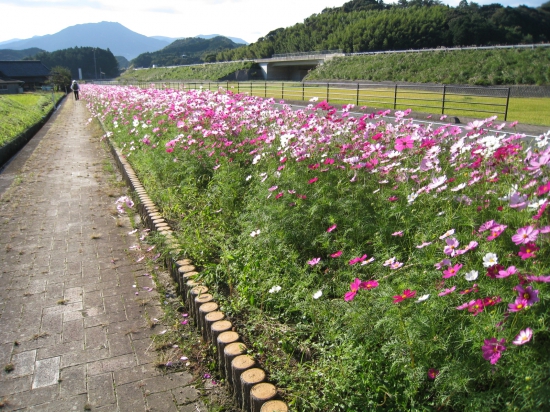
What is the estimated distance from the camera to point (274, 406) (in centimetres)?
212

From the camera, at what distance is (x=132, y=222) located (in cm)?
554

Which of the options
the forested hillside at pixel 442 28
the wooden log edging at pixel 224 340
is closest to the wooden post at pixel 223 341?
the wooden log edging at pixel 224 340

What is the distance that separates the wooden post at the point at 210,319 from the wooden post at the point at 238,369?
43 cm

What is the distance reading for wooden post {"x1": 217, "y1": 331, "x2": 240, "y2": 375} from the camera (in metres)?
2.66

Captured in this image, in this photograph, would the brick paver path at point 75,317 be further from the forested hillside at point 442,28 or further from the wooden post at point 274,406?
the forested hillside at point 442,28

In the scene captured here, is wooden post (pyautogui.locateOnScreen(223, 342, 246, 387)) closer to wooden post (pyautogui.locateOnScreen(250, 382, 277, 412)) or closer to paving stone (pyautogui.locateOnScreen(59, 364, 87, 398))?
wooden post (pyautogui.locateOnScreen(250, 382, 277, 412))

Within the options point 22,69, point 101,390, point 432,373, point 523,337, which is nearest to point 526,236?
point 523,337

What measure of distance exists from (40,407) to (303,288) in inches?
66.5

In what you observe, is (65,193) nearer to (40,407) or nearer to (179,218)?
(179,218)

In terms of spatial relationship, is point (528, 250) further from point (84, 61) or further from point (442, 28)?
point (84, 61)

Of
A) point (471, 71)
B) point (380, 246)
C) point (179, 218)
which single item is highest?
point (471, 71)

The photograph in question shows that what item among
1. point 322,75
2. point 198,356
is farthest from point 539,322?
point 322,75

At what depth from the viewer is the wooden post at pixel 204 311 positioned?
9.83 ft

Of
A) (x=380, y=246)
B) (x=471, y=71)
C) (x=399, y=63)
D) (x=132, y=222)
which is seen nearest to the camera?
(x=380, y=246)
